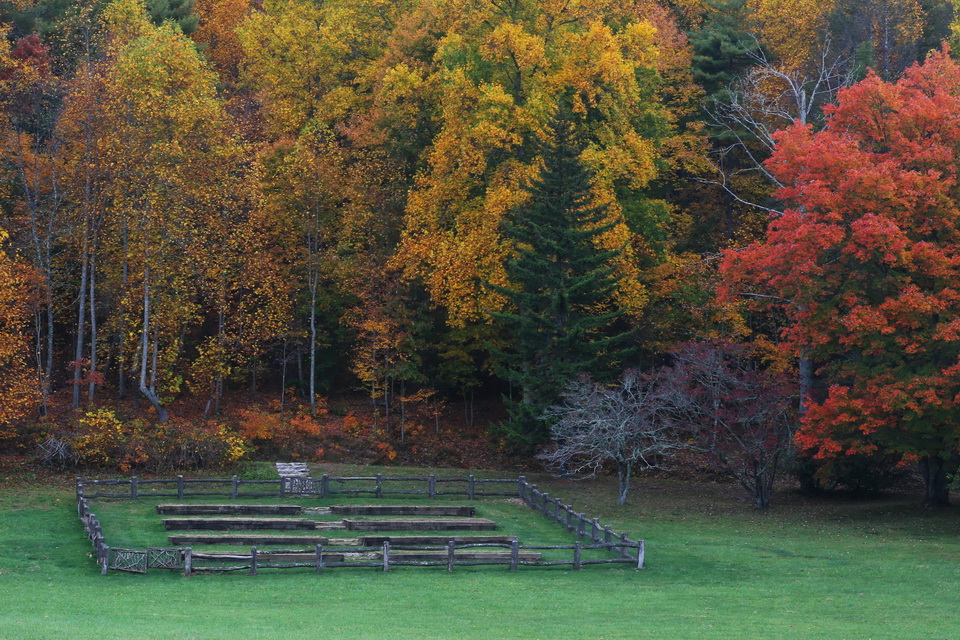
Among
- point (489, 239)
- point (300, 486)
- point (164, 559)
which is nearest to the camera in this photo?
point (164, 559)

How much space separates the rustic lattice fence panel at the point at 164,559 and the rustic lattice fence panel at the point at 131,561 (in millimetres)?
202

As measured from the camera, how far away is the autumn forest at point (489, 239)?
31.6 meters

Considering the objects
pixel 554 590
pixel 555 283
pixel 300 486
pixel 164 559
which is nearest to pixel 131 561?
pixel 164 559

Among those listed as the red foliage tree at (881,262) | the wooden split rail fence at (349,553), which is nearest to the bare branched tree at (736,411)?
the red foliage tree at (881,262)

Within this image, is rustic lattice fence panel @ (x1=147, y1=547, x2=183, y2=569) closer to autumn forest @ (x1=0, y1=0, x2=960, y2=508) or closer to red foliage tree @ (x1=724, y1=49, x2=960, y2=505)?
autumn forest @ (x1=0, y1=0, x2=960, y2=508)

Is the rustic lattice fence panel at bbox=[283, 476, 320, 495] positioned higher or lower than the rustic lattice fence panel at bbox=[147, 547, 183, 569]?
higher

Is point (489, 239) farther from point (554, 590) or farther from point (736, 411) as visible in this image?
point (554, 590)

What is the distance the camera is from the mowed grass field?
62.6 feet

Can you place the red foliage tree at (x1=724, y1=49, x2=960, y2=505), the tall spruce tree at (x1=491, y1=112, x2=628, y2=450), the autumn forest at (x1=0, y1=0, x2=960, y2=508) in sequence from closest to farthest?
the red foliage tree at (x1=724, y1=49, x2=960, y2=505), the autumn forest at (x1=0, y1=0, x2=960, y2=508), the tall spruce tree at (x1=491, y1=112, x2=628, y2=450)

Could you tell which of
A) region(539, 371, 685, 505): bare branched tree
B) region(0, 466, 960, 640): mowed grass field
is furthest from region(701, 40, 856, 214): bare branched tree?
region(0, 466, 960, 640): mowed grass field

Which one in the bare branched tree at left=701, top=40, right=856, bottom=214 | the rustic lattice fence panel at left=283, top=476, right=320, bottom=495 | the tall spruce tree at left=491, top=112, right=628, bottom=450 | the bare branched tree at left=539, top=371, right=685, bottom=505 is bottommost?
the rustic lattice fence panel at left=283, top=476, right=320, bottom=495

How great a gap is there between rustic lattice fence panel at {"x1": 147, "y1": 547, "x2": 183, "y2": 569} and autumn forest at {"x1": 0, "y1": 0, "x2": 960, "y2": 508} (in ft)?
43.9

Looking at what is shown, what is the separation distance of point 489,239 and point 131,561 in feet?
69.3

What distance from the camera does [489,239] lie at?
1623 inches
